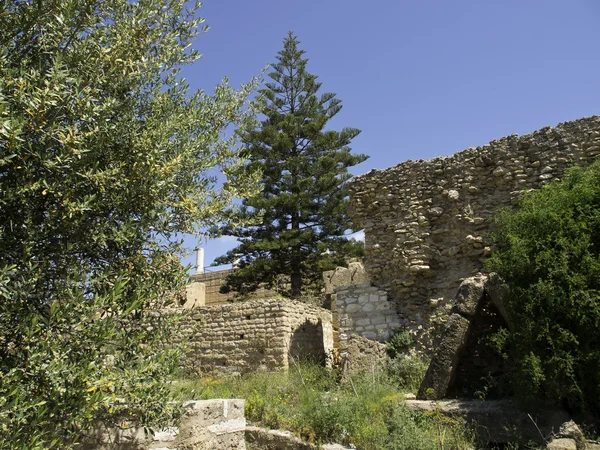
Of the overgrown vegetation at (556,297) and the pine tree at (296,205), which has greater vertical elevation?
the pine tree at (296,205)

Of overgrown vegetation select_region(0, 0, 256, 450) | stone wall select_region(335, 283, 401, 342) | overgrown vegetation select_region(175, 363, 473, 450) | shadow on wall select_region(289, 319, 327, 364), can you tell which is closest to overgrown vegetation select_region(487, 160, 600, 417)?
overgrown vegetation select_region(175, 363, 473, 450)

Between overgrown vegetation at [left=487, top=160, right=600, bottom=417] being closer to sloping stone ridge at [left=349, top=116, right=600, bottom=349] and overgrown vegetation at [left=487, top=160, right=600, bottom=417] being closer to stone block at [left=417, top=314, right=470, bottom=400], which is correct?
stone block at [left=417, top=314, right=470, bottom=400]

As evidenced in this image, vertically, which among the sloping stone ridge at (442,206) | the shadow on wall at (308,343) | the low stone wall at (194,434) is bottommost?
the low stone wall at (194,434)

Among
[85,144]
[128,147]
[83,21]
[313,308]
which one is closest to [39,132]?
[85,144]

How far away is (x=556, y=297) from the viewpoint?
5930 millimetres

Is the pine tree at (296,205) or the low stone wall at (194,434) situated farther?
the pine tree at (296,205)

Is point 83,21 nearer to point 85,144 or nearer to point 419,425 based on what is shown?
point 85,144

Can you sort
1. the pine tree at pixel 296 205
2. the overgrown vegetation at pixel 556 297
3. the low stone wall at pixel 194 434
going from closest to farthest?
the low stone wall at pixel 194 434, the overgrown vegetation at pixel 556 297, the pine tree at pixel 296 205

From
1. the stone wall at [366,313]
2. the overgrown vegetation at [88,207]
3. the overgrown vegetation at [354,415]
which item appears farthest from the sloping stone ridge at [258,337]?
the overgrown vegetation at [88,207]

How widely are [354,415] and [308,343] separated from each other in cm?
452

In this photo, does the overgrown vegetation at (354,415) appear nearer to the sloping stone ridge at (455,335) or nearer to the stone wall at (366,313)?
the sloping stone ridge at (455,335)

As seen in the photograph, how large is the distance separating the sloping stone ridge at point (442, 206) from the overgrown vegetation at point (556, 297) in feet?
7.58

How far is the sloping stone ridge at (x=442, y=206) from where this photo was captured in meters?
9.02

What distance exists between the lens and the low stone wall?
145 inches
